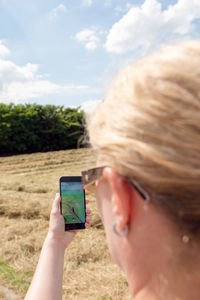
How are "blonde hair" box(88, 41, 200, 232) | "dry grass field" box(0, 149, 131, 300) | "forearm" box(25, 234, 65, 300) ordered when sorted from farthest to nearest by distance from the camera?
"dry grass field" box(0, 149, 131, 300), "forearm" box(25, 234, 65, 300), "blonde hair" box(88, 41, 200, 232)

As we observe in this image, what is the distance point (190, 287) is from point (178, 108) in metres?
0.45

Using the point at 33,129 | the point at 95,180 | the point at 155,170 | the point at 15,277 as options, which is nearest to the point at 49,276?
the point at 95,180

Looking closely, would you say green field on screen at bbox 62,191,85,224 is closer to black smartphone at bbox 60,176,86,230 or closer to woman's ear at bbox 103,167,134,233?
black smartphone at bbox 60,176,86,230

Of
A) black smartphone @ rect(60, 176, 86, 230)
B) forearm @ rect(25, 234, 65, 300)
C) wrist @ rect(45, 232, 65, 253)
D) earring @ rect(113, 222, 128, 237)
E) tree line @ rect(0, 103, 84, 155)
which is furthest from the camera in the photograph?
tree line @ rect(0, 103, 84, 155)

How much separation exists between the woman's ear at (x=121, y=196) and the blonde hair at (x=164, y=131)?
26 millimetres

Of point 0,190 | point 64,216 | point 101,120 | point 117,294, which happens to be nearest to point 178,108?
point 101,120

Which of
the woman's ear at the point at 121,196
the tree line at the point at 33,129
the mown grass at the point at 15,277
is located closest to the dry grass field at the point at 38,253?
the mown grass at the point at 15,277

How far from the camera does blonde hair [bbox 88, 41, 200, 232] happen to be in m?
0.71

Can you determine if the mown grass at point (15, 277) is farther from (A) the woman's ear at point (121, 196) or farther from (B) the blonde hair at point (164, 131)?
(B) the blonde hair at point (164, 131)

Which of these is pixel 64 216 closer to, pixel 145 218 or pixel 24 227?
pixel 145 218

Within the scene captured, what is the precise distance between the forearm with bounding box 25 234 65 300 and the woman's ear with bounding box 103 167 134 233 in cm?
64

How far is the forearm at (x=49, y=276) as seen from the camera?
1.29 meters

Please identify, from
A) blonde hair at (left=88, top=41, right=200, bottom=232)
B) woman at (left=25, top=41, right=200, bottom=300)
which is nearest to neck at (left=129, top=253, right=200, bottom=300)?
woman at (left=25, top=41, right=200, bottom=300)

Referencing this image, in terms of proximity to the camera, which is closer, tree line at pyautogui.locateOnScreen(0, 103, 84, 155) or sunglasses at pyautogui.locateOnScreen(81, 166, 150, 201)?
sunglasses at pyautogui.locateOnScreen(81, 166, 150, 201)
